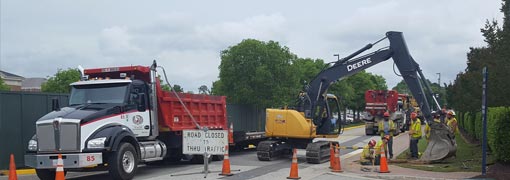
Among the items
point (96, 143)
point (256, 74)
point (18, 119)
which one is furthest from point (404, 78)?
point (18, 119)

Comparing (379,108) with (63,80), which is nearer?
(379,108)

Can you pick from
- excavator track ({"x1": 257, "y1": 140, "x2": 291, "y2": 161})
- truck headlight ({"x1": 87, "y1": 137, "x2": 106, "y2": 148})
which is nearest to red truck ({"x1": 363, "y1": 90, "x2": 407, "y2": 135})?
excavator track ({"x1": 257, "y1": 140, "x2": 291, "y2": 161})

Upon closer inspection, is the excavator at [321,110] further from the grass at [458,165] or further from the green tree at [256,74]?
the green tree at [256,74]

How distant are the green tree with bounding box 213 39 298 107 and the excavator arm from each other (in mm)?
9337

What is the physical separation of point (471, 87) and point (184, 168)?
31.9 ft

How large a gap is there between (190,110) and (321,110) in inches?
199

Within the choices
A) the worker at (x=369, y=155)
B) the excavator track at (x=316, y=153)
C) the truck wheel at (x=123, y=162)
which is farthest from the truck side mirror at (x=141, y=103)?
the worker at (x=369, y=155)

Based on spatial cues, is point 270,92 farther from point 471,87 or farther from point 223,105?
point 471,87

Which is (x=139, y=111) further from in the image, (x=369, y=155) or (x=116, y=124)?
(x=369, y=155)

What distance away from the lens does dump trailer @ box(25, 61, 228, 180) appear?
43.4ft

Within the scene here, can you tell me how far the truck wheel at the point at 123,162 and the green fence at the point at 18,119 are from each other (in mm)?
4217

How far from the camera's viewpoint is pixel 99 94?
1512cm

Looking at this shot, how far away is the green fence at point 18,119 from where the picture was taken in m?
16.0

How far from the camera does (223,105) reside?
20594 millimetres
